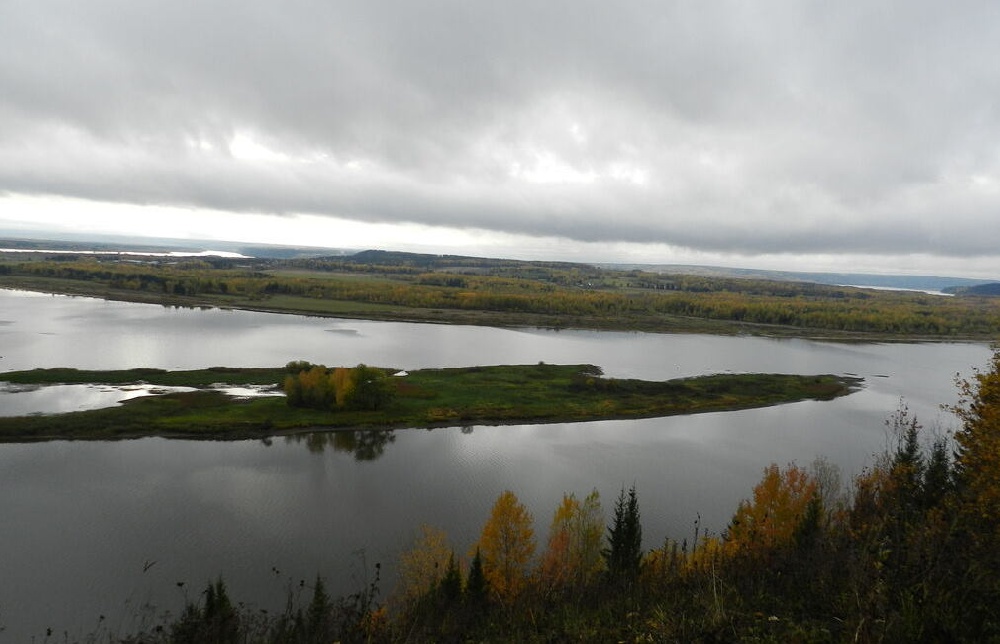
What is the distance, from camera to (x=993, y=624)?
12.3 ft

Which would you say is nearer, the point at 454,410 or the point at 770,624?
the point at 770,624

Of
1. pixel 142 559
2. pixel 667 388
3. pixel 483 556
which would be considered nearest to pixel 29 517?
pixel 142 559

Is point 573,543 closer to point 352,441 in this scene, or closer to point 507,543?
point 507,543

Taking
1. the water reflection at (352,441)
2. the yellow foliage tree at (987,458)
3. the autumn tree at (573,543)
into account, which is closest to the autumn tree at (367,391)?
the water reflection at (352,441)

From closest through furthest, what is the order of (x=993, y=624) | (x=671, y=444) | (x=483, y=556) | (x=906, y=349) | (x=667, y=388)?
(x=993, y=624) → (x=483, y=556) → (x=671, y=444) → (x=667, y=388) → (x=906, y=349)

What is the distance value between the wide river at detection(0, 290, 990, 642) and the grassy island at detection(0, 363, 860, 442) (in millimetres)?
1266

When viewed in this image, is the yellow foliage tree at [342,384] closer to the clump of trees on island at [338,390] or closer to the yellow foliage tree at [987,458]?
the clump of trees on island at [338,390]

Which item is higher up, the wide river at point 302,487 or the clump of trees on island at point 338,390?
the clump of trees on island at point 338,390

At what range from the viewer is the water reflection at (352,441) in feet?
75.4

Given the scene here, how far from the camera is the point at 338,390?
27766 mm

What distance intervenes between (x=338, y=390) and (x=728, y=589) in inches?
965

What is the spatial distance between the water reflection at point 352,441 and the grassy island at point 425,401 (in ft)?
2.21

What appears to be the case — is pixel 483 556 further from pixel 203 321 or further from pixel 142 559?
pixel 203 321

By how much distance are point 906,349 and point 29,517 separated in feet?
254
